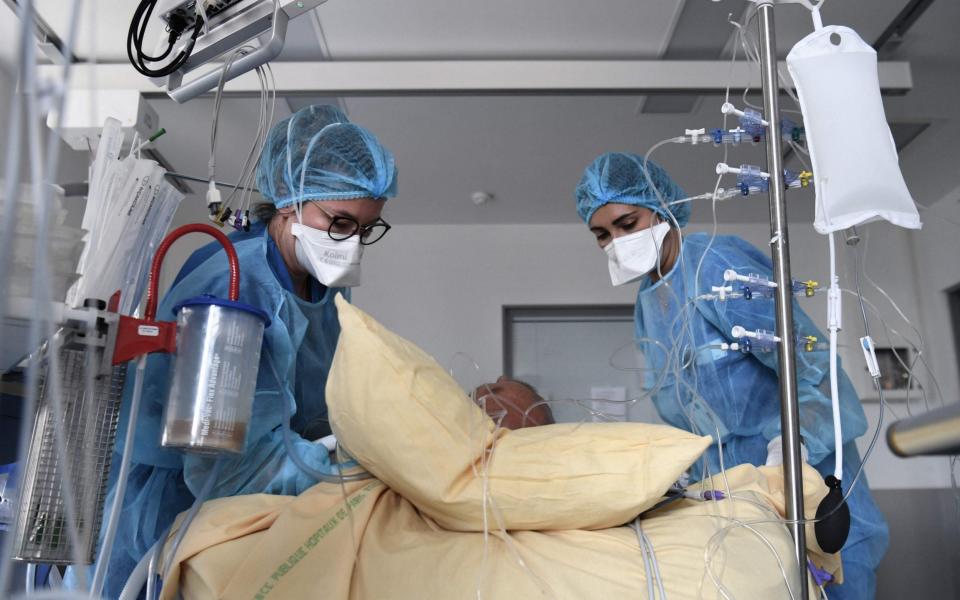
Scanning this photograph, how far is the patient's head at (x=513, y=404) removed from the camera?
1.56 meters

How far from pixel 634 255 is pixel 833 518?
109 centimetres

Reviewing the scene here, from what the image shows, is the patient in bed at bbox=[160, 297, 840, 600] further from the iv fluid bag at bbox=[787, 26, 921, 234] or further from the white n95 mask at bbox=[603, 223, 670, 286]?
the white n95 mask at bbox=[603, 223, 670, 286]

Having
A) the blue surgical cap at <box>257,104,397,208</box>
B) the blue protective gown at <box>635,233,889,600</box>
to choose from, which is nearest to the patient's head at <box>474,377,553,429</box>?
the blue protective gown at <box>635,233,889,600</box>

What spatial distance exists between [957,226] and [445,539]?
312 centimetres

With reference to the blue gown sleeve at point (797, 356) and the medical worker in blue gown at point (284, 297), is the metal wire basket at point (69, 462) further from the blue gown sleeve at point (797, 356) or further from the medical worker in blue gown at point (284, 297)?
the blue gown sleeve at point (797, 356)

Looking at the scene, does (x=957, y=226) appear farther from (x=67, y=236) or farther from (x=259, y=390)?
(x=67, y=236)

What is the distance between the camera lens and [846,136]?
0.98 meters

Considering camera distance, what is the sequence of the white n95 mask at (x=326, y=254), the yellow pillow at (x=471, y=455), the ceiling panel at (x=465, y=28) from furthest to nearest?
the ceiling panel at (x=465, y=28)
the white n95 mask at (x=326, y=254)
the yellow pillow at (x=471, y=455)

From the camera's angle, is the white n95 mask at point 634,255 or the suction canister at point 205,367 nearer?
the suction canister at point 205,367

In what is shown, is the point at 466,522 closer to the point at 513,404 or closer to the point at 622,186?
the point at 513,404

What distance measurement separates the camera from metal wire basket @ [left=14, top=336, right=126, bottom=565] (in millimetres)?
809

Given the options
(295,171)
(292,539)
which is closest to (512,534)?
(292,539)

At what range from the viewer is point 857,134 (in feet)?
3.20

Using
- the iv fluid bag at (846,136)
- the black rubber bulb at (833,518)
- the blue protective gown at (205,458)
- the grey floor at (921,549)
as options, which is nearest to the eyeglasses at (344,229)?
the blue protective gown at (205,458)
